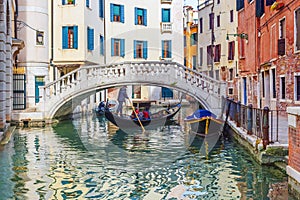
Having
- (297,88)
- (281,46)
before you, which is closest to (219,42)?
(281,46)

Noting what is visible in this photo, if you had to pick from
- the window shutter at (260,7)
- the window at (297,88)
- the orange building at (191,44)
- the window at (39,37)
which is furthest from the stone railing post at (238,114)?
the orange building at (191,44)

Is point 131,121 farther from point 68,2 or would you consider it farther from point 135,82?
point 68,2

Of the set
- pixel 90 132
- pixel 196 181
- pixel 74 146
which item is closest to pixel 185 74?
pixel 90 132

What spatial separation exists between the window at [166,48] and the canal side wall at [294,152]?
21439 millimetres

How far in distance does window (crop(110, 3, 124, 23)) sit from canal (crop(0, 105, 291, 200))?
12803 mm

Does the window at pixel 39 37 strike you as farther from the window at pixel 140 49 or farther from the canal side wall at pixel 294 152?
the canal side wall at pixel 294 152

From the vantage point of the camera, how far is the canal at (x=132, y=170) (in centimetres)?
637

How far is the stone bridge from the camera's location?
1519cm

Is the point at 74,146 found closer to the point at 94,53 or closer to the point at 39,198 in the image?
the point at 39,198

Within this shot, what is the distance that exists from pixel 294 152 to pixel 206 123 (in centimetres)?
652

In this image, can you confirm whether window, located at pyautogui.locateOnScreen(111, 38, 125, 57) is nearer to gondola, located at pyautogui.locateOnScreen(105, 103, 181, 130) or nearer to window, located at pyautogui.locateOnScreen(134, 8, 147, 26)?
window, located at pyautogui.locateOnScreen(134, 8, 147, 26)

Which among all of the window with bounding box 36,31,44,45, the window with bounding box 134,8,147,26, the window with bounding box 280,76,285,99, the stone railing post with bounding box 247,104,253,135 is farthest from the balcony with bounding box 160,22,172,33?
the stone railing post with bounding box 247,104,253,135

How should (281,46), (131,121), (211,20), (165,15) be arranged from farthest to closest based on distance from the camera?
(211,20)
(165,15)
(131,121)
(281,46)

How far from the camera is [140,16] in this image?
25984 millimetres
